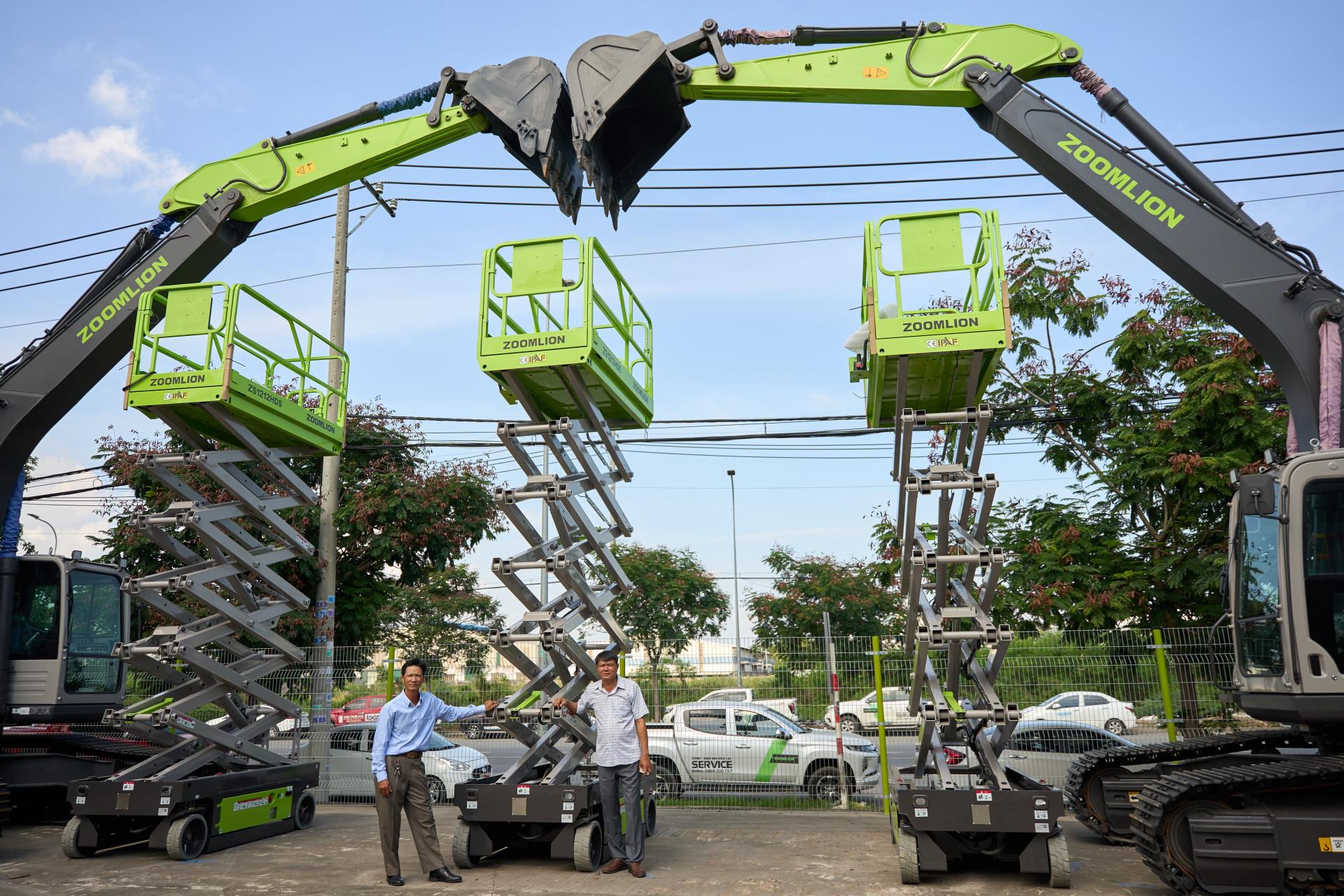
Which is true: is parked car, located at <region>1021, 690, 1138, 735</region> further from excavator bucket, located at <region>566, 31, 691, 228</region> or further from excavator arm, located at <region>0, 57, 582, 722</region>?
excavator arm, located at <region>0, 57, 582, 722</region>

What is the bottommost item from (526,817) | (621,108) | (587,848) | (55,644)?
(587,848)

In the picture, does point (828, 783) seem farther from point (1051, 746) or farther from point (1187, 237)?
point (1187, 237)

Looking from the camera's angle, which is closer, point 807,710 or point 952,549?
point 952,549

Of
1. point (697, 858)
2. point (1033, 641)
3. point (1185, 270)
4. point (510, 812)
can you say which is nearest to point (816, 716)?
point (1033, 641)

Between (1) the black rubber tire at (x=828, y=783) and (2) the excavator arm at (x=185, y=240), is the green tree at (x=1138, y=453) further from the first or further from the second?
(2) the excavator arm at (x=185, y=240)

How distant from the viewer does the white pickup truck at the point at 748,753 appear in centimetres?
1330

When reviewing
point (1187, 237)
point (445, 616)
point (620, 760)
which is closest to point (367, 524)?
point (620, 760)

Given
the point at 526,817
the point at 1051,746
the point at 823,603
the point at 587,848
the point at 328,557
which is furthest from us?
the point at 823,603

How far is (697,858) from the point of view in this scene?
9.58 meters

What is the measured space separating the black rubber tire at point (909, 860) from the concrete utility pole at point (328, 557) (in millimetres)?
7796

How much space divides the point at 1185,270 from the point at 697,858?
6.98m

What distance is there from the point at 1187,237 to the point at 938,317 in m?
2.30

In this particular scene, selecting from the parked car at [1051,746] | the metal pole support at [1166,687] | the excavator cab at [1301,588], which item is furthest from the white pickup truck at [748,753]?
the excavator cab at [1301,588]

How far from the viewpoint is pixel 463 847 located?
9.16m
